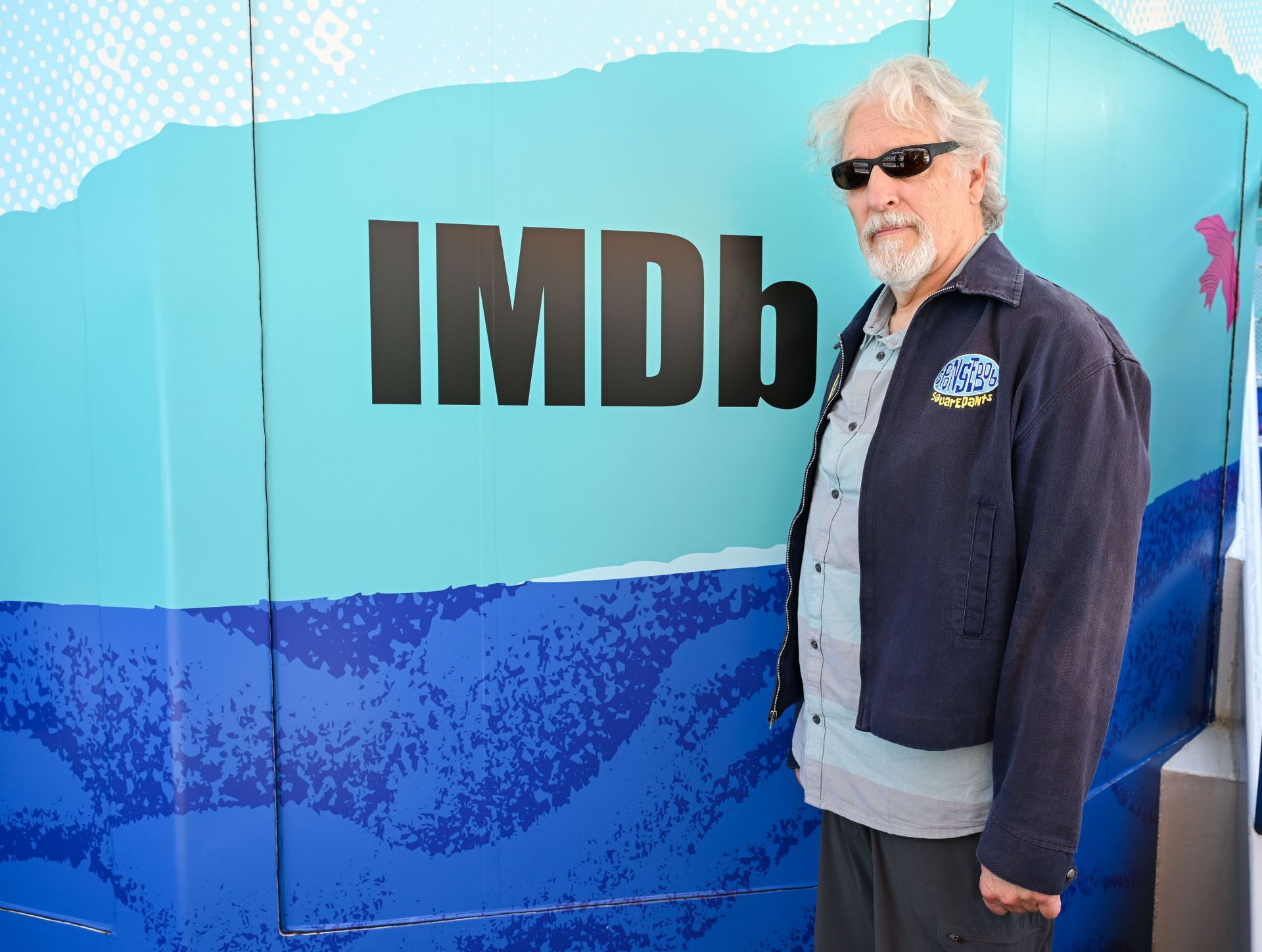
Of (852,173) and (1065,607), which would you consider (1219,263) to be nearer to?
(852,173)

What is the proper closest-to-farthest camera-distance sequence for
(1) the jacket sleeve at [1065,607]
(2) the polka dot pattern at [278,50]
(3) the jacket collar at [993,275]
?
(1) the jacket sleeve at [1065,607]
(3) the jacket collar at [993,275]
(2) the polka dot pattern at [278,50]

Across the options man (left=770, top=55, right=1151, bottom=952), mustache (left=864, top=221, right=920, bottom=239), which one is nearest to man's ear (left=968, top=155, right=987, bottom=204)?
man (left=770, top=55, right=1151, bottom=952)

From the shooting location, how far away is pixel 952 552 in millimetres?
1213

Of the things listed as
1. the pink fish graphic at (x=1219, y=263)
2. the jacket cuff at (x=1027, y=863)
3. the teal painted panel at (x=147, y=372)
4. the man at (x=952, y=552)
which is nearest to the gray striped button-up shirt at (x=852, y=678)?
the man at (x=952, y=552)

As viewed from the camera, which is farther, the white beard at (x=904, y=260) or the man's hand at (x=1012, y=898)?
the white beard at (x=904, y=260)

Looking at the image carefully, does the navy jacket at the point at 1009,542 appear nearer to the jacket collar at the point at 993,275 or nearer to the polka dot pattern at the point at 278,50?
the jacket collar at the point at 993,275

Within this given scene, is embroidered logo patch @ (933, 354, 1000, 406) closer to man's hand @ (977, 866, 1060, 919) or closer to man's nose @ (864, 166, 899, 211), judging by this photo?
man's nose @ (864, 166, 899, 211)

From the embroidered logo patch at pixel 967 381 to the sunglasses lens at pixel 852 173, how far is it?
0.38 meters

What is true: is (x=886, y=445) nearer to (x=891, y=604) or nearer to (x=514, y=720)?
(x=891, y=604)

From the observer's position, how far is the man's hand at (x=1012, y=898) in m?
1.16

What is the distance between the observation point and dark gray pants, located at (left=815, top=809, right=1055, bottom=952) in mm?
1246

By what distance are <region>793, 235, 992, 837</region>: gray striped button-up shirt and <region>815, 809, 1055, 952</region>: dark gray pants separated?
1.6 inches

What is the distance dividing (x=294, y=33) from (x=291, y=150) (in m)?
0.22

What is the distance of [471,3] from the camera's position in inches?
67.7
